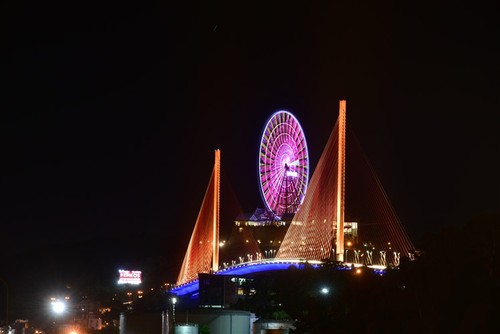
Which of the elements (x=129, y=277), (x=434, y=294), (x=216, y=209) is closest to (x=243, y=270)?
(x=216, y=209)

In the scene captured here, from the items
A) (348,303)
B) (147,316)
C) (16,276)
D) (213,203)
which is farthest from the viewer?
(16,276)

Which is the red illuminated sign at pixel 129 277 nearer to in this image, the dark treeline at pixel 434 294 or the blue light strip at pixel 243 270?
the blue light strip at pixel 243 270

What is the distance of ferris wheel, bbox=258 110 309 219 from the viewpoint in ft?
241

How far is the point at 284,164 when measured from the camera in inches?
3027

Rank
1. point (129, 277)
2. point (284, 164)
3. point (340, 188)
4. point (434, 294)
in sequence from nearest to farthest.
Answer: point (434, 294) < point (340, 188) < point (284, 164) < point (129, 277)

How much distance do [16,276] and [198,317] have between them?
279 ft

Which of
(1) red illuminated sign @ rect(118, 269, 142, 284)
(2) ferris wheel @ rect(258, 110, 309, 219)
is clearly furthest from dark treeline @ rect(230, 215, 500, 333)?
(1) red illuminated sign @ rect(118, 269, 142, 284)

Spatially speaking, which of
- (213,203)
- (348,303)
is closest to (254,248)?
(213,203)

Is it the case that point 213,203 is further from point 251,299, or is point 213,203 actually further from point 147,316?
point 147,316

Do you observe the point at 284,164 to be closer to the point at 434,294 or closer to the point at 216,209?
the point at 216,209

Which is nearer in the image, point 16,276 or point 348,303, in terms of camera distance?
point 348,303

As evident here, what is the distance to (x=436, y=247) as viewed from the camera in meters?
23.2

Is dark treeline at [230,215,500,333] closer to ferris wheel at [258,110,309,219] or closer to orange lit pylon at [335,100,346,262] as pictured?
orange lit pylon at [335,100,346,262]

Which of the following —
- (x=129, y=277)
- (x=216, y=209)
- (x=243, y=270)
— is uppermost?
(x=216, y=209)
